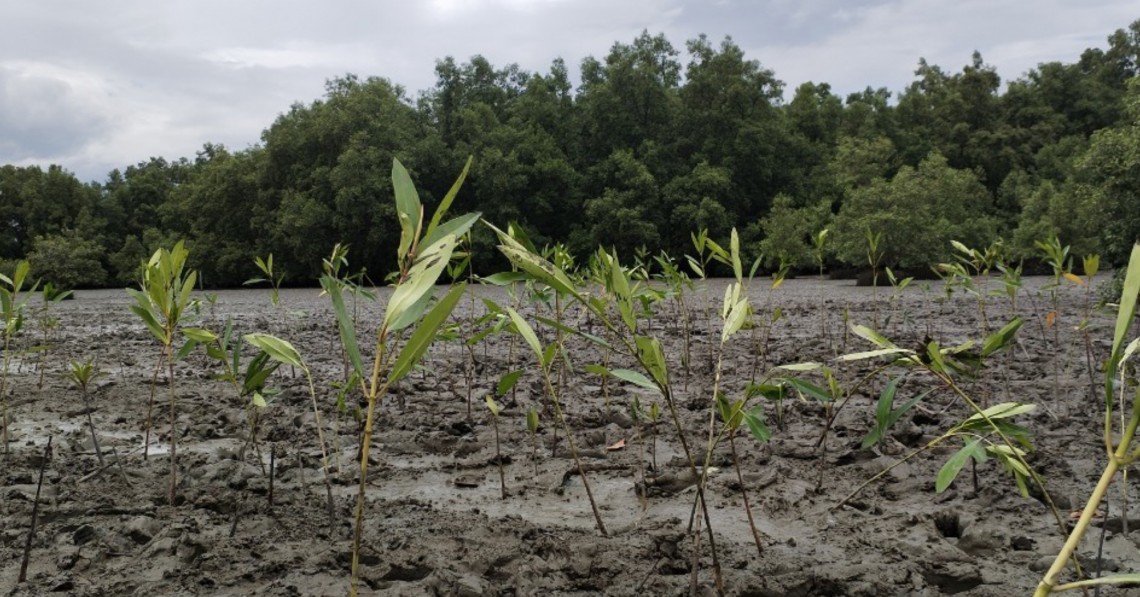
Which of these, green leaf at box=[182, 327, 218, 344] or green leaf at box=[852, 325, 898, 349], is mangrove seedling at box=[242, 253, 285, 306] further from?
green leaf at box=[852, 325, 898, 349]

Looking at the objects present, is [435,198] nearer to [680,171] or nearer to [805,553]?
[680,171]

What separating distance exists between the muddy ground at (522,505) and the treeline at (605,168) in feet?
61.7

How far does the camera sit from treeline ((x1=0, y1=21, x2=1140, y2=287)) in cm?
2620

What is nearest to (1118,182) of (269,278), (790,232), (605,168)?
(790,232)

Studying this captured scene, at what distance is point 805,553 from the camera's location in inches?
71.2

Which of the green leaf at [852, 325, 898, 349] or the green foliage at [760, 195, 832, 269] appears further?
the green foliage at [760, 195, 832, 269]

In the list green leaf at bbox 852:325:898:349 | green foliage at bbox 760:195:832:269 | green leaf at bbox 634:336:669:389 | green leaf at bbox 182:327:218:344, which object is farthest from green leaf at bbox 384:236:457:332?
green foliage at bbox 760:195:832:269

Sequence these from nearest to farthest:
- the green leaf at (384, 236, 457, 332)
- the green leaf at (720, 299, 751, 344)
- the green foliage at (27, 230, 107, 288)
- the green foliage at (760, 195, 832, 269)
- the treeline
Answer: the green leaf at (384, 236, 457, 332)
the green leaf at (720, 299, 751, 344)
the green foliage at (760, 195, 832, 269)
the green foliage at (27, 230, 107, 288)
the treeline

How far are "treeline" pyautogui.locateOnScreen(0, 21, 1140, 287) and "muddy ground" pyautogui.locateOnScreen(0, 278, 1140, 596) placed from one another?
18821 millimetres

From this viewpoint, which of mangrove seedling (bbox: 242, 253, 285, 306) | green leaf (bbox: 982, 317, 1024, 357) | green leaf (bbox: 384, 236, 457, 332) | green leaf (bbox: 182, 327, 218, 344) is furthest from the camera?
mangrove seedling (bbox: 242, 253, 285, 306)

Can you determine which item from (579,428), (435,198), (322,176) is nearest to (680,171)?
(435,198)

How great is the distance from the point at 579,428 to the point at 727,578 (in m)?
1.57

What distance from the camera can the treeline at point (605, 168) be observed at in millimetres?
26203

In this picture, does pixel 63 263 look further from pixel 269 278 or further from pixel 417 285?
pixel 417 285
